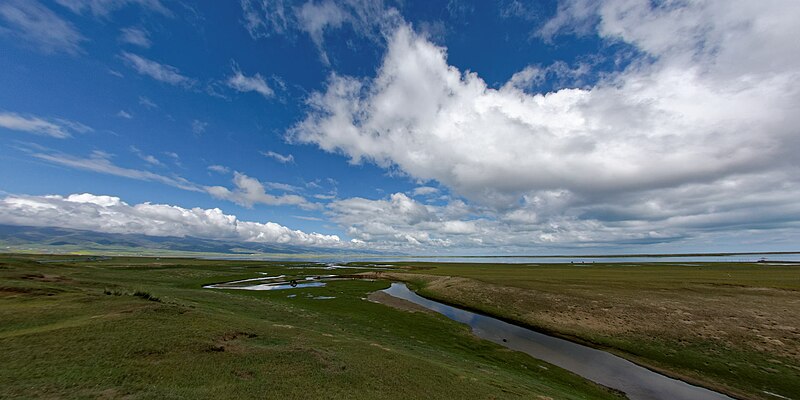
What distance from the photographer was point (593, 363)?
1195 inches

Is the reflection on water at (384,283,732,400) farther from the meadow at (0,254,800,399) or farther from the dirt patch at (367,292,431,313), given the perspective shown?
the dirt patch at (367,292,431,313)

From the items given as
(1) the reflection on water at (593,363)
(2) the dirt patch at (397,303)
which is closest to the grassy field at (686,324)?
(1) the reflection on water at (593,363)

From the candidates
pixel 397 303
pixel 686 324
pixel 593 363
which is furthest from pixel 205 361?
pixel 686 324

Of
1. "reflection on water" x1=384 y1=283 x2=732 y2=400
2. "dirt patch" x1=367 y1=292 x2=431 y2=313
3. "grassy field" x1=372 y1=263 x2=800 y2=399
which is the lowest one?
"reflection on water" x1=384 y1=283 x2=732 y2=400

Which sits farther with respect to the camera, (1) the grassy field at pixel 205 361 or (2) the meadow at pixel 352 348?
(2) the meadow at pixel 352 348

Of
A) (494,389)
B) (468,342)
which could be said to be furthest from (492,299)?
(494,389)

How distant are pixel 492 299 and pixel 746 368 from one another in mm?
33857

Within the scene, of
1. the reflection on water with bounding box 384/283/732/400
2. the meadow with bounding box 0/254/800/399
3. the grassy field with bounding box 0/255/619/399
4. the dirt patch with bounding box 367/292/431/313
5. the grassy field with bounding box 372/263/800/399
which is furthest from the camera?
the dirt patch with bounding box 367/292/431/313

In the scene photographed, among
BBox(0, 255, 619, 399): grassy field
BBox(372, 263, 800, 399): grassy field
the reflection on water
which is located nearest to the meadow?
BBox(0, 255, 619, 399): grassy field

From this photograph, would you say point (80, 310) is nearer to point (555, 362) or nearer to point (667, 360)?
point (555, 362)

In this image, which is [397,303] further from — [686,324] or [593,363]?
[686,324]

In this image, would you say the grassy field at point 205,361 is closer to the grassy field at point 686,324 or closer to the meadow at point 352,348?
the meadow at point 352,348

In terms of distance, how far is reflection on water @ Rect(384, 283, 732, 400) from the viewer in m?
24.1

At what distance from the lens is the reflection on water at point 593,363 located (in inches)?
Result: 950
